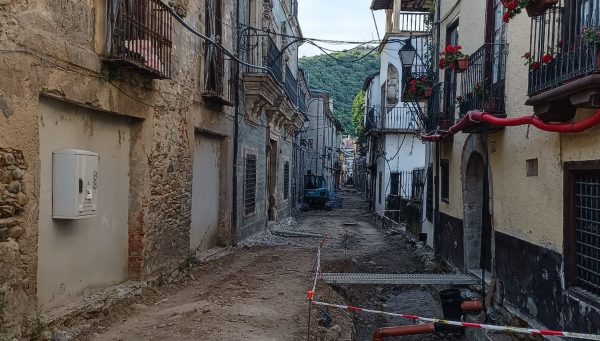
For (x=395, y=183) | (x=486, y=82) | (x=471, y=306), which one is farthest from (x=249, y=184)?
(x=395, y=183)

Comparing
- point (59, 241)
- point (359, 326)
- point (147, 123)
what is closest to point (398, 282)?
point (359, 326)

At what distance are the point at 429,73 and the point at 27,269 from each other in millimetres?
10410

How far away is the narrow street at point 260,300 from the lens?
6.04m

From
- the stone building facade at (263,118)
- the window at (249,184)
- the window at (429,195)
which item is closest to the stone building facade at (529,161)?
the window at (429,195)

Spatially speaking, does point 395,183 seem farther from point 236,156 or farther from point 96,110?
point 96,110

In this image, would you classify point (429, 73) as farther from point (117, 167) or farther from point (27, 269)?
point (27, 269)

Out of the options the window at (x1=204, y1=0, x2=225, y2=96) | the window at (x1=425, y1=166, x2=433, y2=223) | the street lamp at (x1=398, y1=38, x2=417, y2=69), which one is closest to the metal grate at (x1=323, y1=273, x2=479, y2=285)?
the window at (x1=204, y1=0, x2=225, y2=96)

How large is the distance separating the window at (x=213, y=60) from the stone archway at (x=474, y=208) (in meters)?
4.68

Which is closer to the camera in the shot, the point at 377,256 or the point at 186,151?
the point at 186,151

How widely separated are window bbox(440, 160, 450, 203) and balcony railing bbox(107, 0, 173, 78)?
A: 6.68 meters

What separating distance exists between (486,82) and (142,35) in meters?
5.13

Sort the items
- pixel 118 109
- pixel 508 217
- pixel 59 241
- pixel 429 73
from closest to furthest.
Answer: pixel 59 241, pixel 118 109, pixel 508 217, pixel 429 73

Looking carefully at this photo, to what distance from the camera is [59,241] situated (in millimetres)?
6004

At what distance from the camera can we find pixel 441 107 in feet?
39.5
